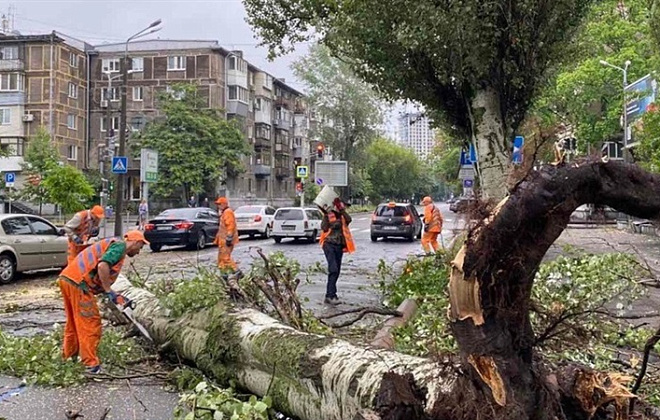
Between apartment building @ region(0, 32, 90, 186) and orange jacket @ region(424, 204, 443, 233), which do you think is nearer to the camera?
orange jacket @ region(424, 204, 443, 233)

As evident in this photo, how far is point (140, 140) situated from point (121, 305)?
146ft

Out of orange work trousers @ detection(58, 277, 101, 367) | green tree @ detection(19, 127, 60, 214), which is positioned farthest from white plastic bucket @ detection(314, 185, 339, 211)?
green tree @ detection(19, 127, 60, 214)

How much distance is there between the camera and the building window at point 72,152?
55.0 metres

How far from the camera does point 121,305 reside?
6.59 m

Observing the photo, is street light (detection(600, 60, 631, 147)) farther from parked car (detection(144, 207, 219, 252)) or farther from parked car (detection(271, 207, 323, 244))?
parked car (detection(144, 207, 219, 252))

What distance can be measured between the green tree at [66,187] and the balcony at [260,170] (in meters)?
39.7

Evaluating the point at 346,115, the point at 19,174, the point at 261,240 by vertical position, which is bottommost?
the point at 261,240

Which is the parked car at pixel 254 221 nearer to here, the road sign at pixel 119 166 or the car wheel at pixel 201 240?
the car wheel at pixel 201 240

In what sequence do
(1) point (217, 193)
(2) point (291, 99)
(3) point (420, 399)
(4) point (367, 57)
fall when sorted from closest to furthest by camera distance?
(3) point (420, 399)
(4) point (367, 57)
(1) point (217, 193)
(2) point (291, 99)

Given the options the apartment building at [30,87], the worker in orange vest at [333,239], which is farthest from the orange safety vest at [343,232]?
the apartment building at [30,87]

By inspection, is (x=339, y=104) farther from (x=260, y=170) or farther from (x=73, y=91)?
(x=73, y=91)

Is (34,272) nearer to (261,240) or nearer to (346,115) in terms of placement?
(261,240)

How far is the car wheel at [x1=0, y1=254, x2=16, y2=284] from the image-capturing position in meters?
13.7

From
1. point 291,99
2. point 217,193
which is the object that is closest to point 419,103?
point 217,193
